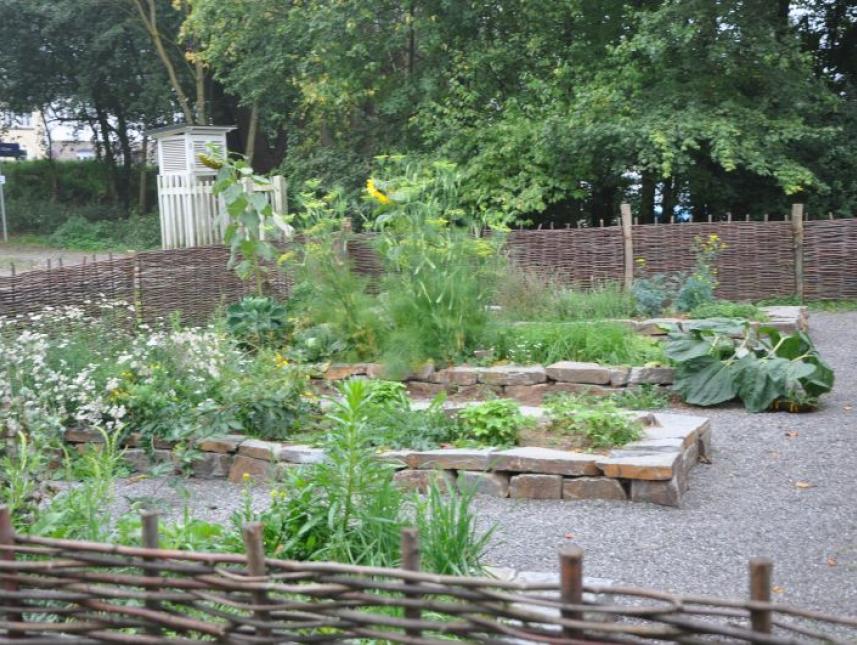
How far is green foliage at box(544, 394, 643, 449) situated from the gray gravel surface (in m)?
0.50

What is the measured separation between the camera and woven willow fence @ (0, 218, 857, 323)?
11.0 metres

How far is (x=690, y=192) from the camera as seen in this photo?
61.5 ft

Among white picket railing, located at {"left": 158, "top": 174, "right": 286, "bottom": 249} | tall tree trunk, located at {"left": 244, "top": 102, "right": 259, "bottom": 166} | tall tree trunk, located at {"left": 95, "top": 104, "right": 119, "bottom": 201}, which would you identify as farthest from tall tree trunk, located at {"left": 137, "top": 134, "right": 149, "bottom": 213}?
white picket railing, located at {"left": 158, "top": 174, "right": 286, "bottom": 249}

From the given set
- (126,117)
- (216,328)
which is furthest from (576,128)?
(126,117)

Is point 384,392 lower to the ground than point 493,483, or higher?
higher

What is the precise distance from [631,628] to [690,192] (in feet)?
56.5

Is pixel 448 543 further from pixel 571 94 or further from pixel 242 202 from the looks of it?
pixel 571 94

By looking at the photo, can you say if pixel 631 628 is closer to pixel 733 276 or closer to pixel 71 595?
pixel 71 595

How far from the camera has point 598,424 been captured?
6.07m

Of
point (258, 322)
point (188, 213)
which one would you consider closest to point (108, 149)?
point (188, 213)

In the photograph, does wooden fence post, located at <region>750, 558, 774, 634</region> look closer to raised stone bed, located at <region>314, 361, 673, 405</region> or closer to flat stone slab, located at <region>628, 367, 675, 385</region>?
raised stone bed, located at <region>314, 361, 673, 405</region>

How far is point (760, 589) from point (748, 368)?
5837mm

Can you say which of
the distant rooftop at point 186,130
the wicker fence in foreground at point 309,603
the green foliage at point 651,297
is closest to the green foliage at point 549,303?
the green foliage at point 651,297

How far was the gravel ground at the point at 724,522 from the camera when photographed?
4402 mm
